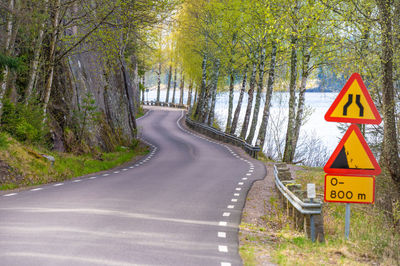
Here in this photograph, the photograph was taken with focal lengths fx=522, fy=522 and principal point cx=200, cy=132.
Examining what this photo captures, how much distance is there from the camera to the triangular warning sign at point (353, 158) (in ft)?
26.5

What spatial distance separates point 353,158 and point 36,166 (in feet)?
39.4

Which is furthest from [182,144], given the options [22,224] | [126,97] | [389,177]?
[22,224]

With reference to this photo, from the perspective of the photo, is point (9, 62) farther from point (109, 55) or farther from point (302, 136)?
point (302, 136)

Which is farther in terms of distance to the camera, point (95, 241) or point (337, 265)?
point (95, 241)

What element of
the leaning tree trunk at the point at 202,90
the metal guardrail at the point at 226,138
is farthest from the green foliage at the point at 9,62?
the leaning tree trunk at the point at 202,90

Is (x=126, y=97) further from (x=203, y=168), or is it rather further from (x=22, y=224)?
(x=22, y=224)

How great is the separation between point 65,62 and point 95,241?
56.3 ft

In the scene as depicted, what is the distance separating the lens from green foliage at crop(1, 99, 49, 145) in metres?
18.0

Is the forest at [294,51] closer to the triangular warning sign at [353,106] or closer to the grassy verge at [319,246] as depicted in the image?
the grassy verge at [319,246]

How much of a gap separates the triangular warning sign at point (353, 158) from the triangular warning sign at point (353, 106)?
0.21 metres

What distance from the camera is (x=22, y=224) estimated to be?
9.51 meters

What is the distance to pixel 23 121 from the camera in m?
18.4

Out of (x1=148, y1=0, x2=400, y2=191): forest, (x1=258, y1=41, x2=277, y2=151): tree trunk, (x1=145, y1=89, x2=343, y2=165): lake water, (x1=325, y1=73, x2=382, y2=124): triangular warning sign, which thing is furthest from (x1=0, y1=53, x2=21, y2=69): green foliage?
(x1=258, y1=41, x2=277, y2=151): tree trunk

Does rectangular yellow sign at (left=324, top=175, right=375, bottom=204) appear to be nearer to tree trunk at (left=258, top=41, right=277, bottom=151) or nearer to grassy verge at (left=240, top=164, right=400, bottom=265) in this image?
grassy verge at (left=240, top=164, right=400, bottom=265)
